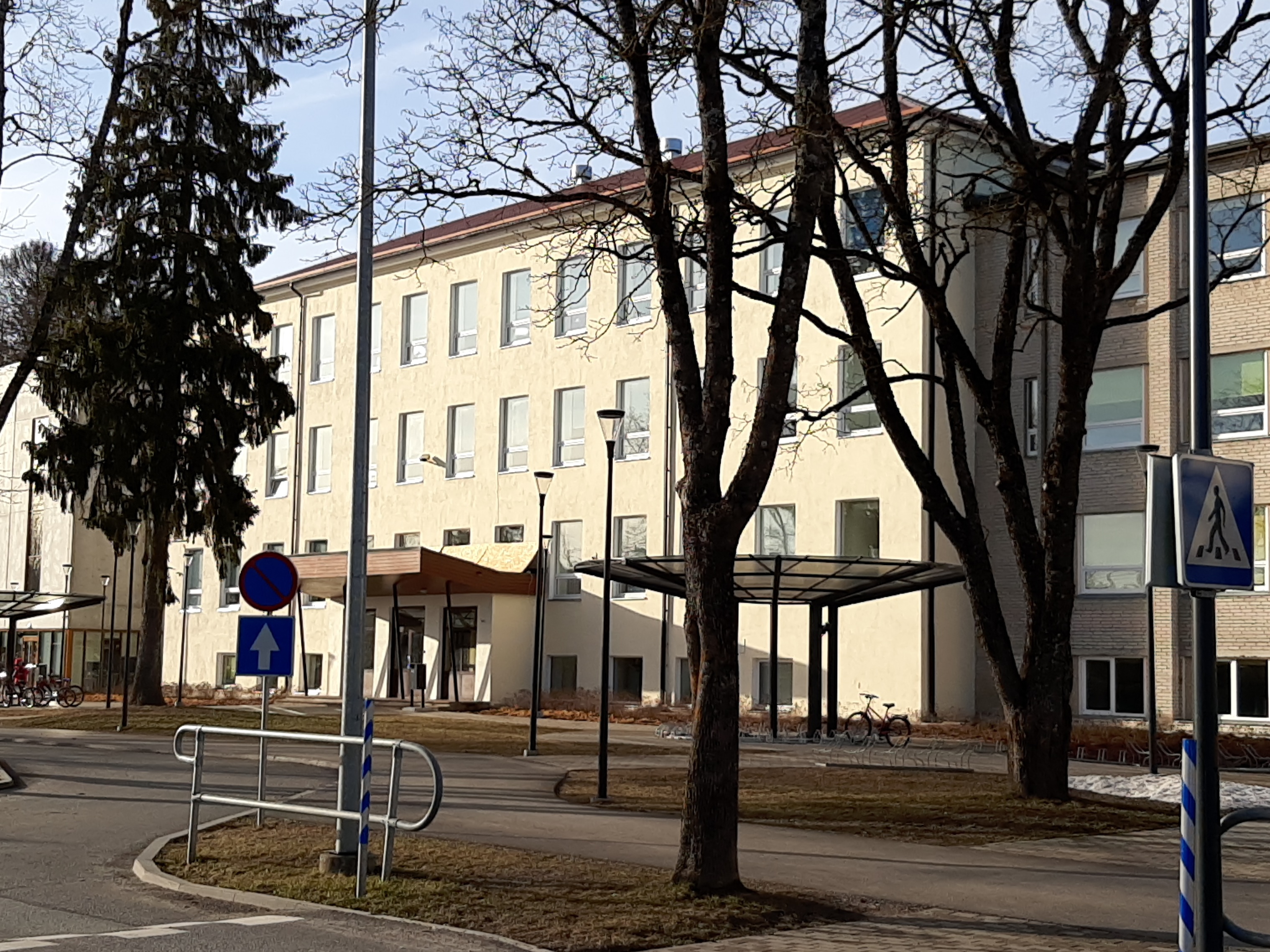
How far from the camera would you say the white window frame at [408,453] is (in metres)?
51.0

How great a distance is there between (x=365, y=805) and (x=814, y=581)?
62.2ft

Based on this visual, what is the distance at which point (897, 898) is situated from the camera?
11320 millimetres

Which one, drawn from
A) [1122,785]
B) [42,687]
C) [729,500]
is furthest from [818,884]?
[42,687]

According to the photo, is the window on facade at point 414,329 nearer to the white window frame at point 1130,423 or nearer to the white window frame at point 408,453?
the white window frame at point 408,453

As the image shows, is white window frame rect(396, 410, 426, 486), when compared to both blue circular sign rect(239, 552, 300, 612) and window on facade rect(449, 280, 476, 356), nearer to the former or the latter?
window on facade rect(449, 280, 476, 356)

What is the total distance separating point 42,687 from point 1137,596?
30.6 m

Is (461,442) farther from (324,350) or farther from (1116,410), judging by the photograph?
(1116,410)

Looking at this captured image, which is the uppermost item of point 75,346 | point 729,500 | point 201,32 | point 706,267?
point 201,32

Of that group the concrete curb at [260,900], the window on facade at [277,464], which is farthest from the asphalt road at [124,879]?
the window on facade at [277,464]

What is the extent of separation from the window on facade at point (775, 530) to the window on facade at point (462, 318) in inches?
507

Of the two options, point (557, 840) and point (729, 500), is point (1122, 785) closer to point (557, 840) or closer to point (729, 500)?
point (557, 840)

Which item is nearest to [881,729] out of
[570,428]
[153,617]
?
[153,617]

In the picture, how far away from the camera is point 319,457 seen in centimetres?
5525

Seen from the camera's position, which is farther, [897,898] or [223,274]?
[223,274]
